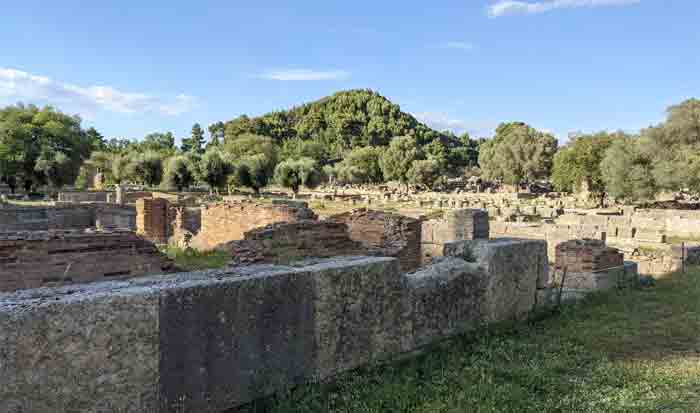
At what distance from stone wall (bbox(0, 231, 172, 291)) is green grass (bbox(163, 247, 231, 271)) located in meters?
2.61

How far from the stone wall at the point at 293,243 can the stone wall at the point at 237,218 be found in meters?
1.97

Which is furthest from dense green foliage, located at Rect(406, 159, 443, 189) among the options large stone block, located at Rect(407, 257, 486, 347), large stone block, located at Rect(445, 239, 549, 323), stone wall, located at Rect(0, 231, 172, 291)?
large stone block, located at Rect(407, 257, 486, 347)

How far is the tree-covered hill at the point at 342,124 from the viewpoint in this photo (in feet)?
495

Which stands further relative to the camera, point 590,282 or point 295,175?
point 295,175

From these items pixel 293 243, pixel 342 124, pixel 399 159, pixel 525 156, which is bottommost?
pixel 293 243

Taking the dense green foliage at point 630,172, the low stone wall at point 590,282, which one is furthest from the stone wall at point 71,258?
the dense green foliage at point 630,172

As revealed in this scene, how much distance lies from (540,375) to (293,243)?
168 inches

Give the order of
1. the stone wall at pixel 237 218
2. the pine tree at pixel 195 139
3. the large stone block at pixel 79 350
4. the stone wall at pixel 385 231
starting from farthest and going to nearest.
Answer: the pine tree at pixel 195 139 → the stone wall at pixel 237 218 → the stone wall at pixel 385 231 → the large stone block at pixel 79 350

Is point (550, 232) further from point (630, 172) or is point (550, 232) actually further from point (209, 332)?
point (630, 172)

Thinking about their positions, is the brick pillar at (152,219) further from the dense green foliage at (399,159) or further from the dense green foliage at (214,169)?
the dense green foliage at (399,159)

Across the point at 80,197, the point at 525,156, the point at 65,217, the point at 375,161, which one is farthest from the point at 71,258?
the point at 375,161

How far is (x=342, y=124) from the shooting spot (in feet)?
504

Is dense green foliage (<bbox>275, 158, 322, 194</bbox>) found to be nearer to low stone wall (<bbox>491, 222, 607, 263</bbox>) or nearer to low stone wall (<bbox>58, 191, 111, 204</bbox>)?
low stone wall (<bbox>58, 191, 111, 204</bbox>)

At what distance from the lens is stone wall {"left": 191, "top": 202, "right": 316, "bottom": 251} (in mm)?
10547
